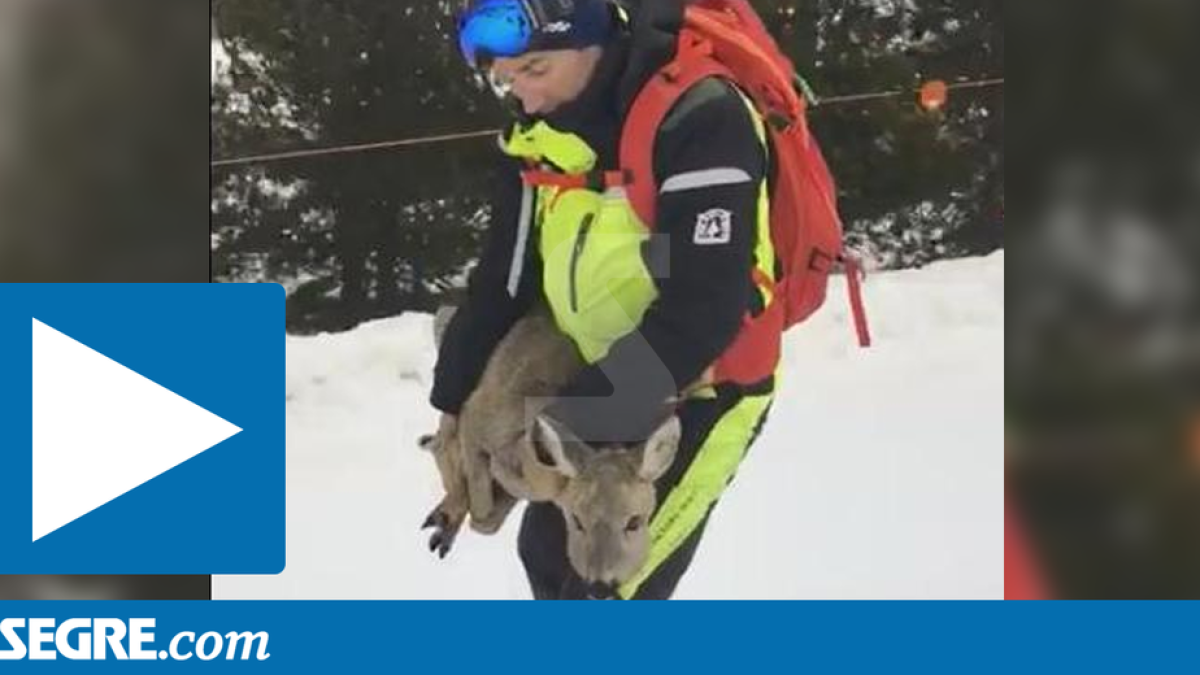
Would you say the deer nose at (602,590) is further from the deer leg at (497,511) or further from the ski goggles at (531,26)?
the ski goggles at (531,26)

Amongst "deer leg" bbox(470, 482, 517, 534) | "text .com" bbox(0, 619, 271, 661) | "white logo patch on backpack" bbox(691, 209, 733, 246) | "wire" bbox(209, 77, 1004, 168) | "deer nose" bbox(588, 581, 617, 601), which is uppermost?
"wire" bbox(209, 77, 1004, 168)

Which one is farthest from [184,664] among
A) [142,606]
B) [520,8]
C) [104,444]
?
[520,8]

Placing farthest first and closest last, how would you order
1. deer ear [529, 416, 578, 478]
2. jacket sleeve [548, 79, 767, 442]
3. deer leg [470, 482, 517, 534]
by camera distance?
1. deer leg [470, 482, 517, 534]
2. deer ear [529, 416, 578, 478]
3. jacket sleeve [548, 79, 767, 442]

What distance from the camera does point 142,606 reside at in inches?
48.1

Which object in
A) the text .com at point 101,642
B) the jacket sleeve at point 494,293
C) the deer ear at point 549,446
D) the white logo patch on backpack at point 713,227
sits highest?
the white logo patch on backpack at point 713,227

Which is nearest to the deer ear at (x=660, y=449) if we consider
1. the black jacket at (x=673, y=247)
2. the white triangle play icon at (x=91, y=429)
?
the black jacket at (x=673, y=247)

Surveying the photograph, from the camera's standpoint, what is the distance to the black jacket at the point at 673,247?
3.65ft

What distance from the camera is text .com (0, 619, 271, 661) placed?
1.17 m

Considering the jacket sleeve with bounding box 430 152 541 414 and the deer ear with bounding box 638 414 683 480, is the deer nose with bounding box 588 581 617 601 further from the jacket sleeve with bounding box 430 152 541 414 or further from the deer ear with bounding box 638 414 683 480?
the jacket sleeve with bounding box 430 152 541 414

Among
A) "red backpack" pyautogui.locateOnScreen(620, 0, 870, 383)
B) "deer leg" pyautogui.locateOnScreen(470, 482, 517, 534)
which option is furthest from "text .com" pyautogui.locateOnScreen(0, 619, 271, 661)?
"red backpack" pyautogui.locateOnScreen(620, 0, 870, 383)

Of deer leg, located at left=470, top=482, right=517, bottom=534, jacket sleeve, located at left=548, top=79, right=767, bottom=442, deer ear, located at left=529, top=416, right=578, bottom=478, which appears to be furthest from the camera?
deer leg, located at left=470, top=482, right=517, bottom=534

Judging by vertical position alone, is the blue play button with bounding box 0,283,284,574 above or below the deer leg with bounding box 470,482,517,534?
above

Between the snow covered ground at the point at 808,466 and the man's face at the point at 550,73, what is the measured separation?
337 mm

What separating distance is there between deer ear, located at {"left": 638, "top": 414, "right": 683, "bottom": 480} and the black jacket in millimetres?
12
